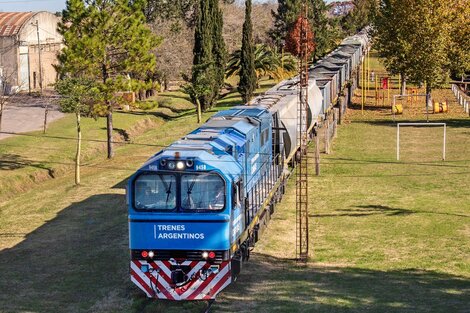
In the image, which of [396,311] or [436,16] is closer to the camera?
[396,311]

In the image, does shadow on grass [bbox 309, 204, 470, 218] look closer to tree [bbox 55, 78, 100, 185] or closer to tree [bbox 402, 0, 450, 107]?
tree [bbox 55, 78, 100, 185]

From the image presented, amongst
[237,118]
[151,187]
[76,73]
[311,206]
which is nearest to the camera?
[151,187]

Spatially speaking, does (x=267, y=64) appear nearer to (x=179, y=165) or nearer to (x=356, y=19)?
(x=179, y=165)

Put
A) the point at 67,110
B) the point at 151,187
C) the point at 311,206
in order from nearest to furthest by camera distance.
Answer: the point at 151,187 → the point at 311,206 → the point at 67,110

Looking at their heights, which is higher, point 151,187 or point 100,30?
point 100,30

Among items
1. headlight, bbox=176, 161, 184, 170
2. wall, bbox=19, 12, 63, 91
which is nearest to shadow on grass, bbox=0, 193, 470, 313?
headlight, bbox=176, 161, 184, 170

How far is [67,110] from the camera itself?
40125mm

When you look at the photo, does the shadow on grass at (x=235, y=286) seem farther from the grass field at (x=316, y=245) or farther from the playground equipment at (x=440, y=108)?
the playground equipment at (x=440, y=108)

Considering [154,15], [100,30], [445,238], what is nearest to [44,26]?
[154,15]

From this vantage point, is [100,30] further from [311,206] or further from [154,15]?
[154,15]

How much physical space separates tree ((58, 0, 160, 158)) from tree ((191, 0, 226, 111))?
16.2m

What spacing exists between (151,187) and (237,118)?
8.21 meters

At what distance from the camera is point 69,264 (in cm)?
2470

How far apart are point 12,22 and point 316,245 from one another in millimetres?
64279
